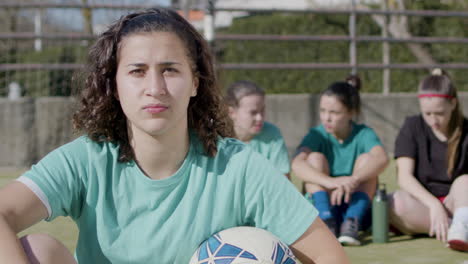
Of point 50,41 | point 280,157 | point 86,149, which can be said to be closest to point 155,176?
point 86,149

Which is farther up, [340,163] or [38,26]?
[38,26]

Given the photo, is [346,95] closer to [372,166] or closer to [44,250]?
[372,166]

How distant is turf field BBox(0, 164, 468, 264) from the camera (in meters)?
4.09

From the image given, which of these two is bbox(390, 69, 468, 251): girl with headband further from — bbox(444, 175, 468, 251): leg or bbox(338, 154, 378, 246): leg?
bbox(338, 154, 378, 246): leg

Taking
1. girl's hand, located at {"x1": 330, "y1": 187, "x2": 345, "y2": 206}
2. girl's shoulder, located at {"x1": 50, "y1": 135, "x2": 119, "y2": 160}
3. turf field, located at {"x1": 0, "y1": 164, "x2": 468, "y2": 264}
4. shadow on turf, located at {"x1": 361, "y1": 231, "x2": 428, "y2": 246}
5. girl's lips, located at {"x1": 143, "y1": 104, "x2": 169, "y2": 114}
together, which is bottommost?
shadow on turf, located at {"x1": 361, "y1": 231, "x2": 428, "y2": 246}

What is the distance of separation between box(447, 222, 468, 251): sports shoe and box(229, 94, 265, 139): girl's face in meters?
1.68

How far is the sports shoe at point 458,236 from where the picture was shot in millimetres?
4160

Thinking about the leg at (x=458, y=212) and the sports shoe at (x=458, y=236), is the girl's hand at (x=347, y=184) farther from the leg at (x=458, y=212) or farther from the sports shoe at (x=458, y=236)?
the sports shoe at (x=458, y=236)

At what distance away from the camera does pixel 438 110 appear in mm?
4695

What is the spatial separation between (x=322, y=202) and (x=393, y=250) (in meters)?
0.60

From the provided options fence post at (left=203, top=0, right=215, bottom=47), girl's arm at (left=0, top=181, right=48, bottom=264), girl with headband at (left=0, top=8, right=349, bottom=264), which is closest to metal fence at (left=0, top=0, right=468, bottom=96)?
fence post at (left=203, top=0, right=215, bottom=47)

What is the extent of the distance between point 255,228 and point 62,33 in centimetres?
675

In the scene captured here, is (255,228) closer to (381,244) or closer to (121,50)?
(121,50)

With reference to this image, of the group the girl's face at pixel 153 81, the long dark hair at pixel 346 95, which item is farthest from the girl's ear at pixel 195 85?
the long dark hair at pixel 346 95
